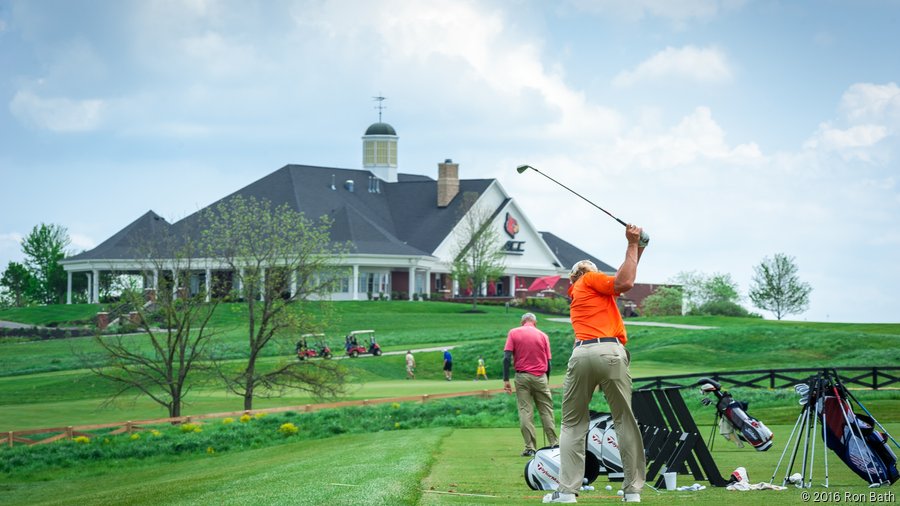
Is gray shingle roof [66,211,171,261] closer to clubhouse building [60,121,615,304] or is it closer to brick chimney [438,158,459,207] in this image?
clubhouse building [60,121,615,304]

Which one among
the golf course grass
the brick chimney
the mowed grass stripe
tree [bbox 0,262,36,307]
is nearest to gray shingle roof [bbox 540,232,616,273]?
the brick chimney

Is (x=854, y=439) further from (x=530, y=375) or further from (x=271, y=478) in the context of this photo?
(x=271, y=478)

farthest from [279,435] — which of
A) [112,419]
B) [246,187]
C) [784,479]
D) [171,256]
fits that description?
[246,187]

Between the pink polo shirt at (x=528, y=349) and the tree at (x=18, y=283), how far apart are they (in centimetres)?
8304

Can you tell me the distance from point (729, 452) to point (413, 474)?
4567 mm

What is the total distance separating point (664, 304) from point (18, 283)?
50734 mm

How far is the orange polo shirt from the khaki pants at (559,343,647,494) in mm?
125

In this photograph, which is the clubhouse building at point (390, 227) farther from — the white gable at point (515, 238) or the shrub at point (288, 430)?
the shrub at point (288, 430)

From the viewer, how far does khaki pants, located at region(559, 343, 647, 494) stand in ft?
33.9

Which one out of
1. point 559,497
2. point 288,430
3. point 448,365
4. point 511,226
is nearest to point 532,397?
point 559,497

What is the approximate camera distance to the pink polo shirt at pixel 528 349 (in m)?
15.5

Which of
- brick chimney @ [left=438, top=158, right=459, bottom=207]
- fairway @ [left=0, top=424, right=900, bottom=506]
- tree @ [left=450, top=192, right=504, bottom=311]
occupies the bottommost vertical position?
fairway @ [left=0, top=424, right=900, bottom=506]

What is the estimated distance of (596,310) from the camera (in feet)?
34.2

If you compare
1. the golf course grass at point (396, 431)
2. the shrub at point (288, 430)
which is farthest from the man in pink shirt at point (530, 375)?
the shrub at point (288, 430)
